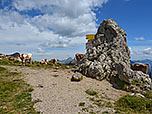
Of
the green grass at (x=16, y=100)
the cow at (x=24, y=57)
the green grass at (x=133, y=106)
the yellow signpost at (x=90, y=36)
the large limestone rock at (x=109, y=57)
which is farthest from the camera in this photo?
the cow at (x=24, y=57)

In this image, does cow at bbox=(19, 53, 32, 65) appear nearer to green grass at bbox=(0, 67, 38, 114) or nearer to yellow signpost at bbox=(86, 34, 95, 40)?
green grass at bbox=(0, 67, 38, 114)

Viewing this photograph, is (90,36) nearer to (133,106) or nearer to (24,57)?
(24,57)

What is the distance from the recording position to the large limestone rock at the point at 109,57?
17.0 meters

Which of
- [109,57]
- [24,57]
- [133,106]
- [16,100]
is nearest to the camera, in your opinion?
[133,106]

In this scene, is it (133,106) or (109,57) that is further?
(109,57)

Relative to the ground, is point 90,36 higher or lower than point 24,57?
higher

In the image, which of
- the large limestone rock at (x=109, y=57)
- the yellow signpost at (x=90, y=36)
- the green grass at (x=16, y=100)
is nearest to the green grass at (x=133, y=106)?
the large limestone rock at (x=109, y=57)

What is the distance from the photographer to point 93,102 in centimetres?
1081

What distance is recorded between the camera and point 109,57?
2116 centimetres

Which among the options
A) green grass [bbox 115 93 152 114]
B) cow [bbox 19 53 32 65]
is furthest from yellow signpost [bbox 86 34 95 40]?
green grass [bbox 115 93 152 114]

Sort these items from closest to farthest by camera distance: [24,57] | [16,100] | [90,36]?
[16,100] → [90,36] → [24,57]

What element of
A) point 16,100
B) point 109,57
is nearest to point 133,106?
point 16,100

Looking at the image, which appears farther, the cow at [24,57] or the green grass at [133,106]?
the cow at [24,57]

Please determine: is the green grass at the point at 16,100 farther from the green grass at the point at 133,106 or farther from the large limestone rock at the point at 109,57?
the large limestone rock at the point at 109,57
